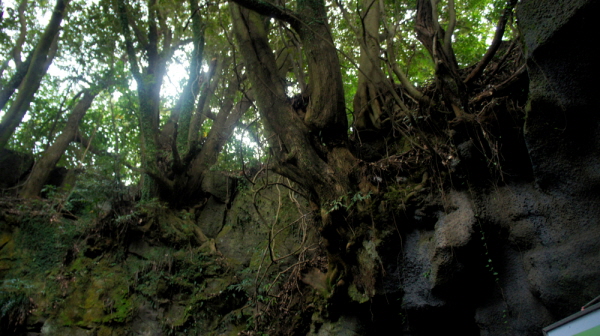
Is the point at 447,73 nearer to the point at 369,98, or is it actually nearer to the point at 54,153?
the point at 369,98

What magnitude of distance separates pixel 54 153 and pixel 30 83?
7.15 feet

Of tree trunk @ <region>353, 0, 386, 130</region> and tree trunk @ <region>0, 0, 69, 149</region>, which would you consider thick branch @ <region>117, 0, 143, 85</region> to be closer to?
tree trunk @ <region>0, 0, 69, 149</region>

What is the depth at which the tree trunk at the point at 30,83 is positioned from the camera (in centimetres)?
655

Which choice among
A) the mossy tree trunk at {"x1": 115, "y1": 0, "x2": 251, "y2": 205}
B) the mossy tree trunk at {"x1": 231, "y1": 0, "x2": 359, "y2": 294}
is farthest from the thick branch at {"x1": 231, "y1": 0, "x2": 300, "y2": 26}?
the mossy tree trunk at {"x1": 115, "y1": 0, "x2": 251, "y2": 205}

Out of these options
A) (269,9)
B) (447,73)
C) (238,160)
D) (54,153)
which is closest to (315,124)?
(269,9)

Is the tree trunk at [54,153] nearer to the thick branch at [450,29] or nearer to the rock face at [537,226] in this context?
the thick branch at [450,29]

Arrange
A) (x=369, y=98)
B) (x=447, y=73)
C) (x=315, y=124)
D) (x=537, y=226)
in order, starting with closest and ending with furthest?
(x=537, y=226)
(x=447, y=73)
(x=315, y=124)
(x=369, y=98)

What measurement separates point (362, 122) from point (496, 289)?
296cm

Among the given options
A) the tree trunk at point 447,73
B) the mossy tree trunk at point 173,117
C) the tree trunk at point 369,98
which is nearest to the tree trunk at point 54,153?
the mossy tree trunk at point 173,117

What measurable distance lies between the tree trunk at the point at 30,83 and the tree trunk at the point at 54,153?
1411 millimetres

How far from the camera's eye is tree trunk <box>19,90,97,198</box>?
7.84 m

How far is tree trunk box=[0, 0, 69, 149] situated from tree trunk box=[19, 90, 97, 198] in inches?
55.6

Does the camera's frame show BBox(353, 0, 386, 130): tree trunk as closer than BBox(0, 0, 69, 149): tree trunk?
Yes

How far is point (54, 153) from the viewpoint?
8.43 metres
